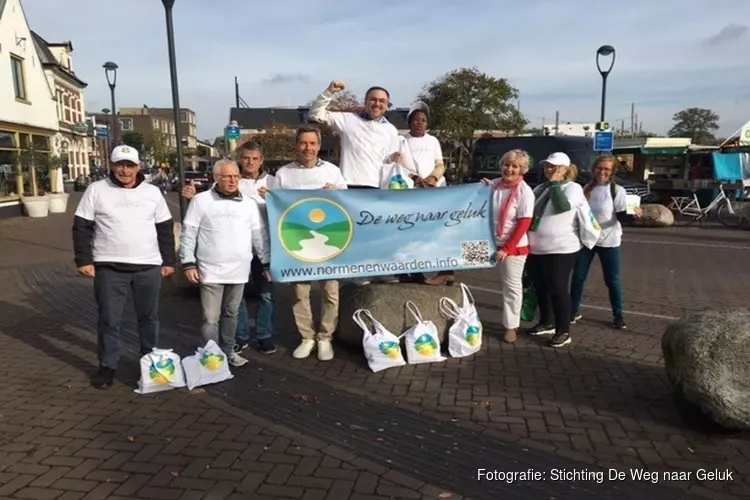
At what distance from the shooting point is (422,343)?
5227mm

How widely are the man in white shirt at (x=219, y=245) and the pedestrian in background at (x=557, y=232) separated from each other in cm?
260

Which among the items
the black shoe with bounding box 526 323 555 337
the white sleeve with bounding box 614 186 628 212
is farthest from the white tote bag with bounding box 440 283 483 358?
the white sleeve with bounding box 614 186 628 212

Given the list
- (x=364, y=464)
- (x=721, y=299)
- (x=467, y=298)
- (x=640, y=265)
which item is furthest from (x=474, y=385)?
(x=640, y=265)

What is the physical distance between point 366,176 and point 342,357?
1.72m

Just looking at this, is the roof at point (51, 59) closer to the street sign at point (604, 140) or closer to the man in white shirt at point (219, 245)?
the street sign at point (604, 140)

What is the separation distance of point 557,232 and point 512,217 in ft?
1.40

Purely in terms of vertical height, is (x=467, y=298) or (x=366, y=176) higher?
(x=366, y=176)

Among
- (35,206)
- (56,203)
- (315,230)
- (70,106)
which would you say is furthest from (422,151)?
(70,106)

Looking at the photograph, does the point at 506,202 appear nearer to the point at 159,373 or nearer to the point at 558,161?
the point at 558,161

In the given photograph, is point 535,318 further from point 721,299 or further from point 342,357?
point 721,299

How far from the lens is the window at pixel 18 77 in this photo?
76.1 ft

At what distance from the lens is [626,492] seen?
320cm

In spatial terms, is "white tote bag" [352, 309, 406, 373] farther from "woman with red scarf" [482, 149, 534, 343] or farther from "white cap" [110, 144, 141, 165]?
"white cap" [110, 144, 141, 165]

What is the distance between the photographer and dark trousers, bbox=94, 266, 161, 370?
15.3 ft
